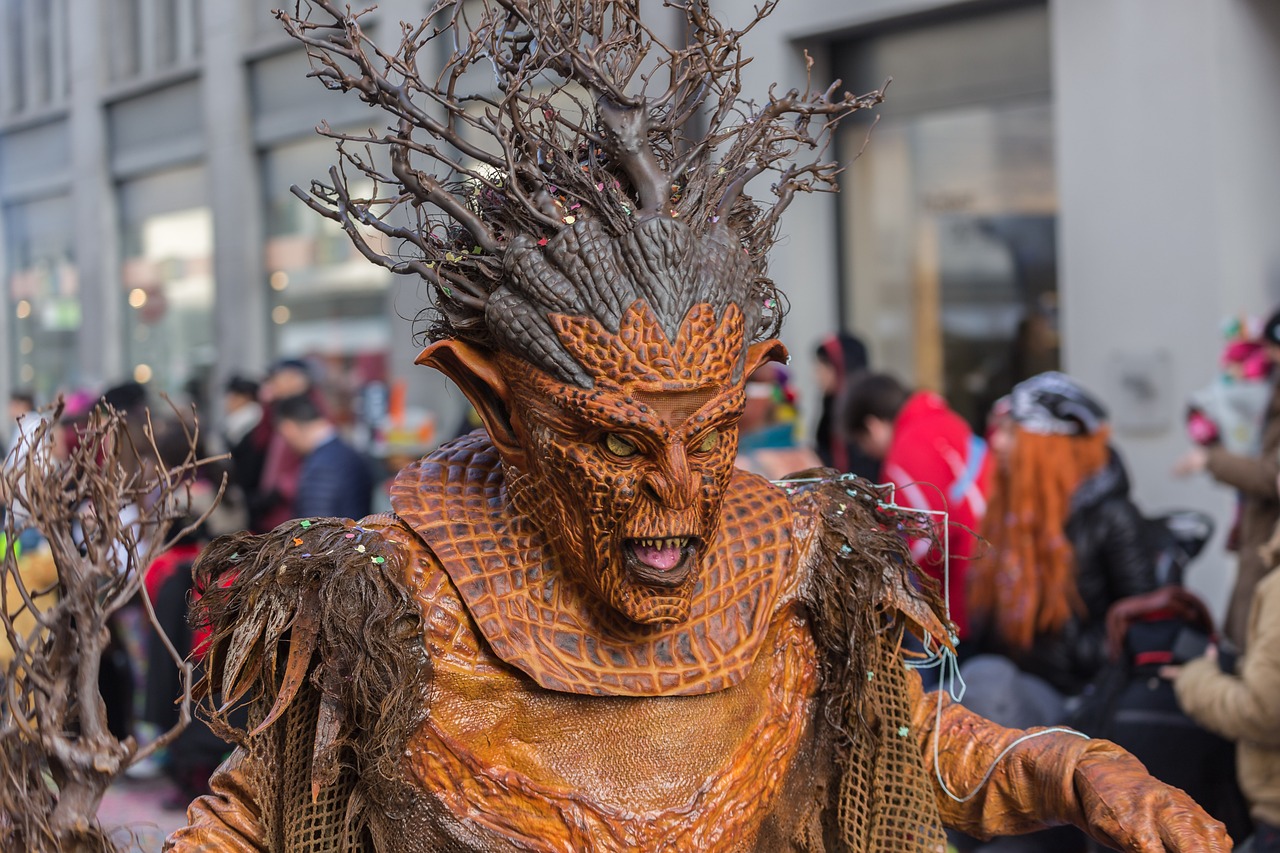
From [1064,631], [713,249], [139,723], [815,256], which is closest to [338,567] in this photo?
[713,249]

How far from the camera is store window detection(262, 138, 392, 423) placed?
1227cm

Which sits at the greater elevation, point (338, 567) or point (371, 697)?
point (338, 567)

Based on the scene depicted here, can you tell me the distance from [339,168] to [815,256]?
6.80 m

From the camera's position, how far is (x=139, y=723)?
7.12 meters

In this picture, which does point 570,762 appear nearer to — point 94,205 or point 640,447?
point 640,447

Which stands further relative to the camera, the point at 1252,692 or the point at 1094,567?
the point at 1094,567

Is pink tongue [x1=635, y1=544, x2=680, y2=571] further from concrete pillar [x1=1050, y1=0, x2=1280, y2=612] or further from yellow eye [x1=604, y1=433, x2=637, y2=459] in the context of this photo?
concrete pillar [x1=1050, y1=0, x2=1280, y2=612]

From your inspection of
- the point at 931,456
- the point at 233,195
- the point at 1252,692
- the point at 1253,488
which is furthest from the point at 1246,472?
the point at 233,195

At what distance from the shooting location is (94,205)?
15539mm

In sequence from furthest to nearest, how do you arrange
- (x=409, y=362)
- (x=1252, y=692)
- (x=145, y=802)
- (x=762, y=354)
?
(x=409, y=362), (x=145, y=802), (x=1252, y=692), (x=762, y=354)

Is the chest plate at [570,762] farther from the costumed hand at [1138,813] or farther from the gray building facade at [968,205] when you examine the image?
the gray building facade at [968,205]

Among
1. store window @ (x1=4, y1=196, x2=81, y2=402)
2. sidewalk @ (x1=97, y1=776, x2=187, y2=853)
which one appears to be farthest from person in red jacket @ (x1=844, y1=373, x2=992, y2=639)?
store window @ (x1=4, y1=196, x2=81, y2=402)

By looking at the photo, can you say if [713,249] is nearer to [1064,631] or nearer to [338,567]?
[338,567]

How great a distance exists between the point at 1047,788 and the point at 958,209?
6.74 metres
